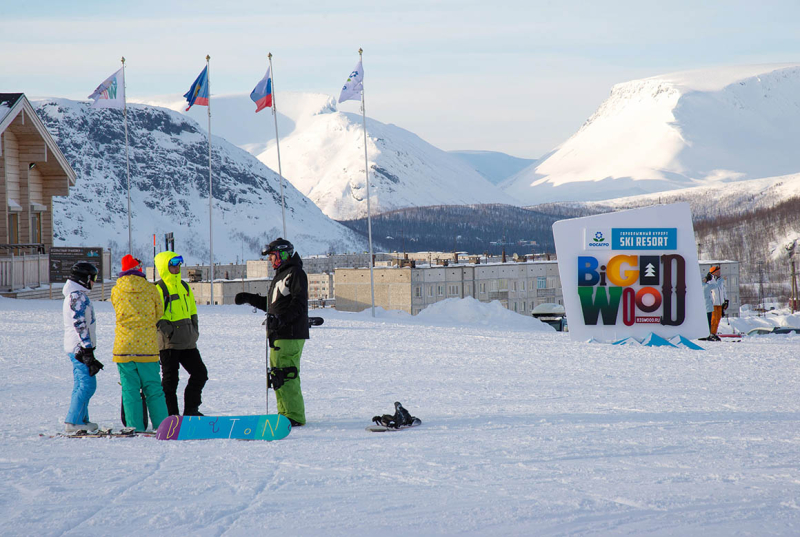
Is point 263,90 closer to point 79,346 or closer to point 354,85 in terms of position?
point 354,85

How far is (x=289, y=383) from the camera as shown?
769 centimetres

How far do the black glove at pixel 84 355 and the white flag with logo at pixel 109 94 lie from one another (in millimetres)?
23458

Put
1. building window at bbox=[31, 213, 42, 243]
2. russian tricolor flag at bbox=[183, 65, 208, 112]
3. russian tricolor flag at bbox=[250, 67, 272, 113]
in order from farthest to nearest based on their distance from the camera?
russian tricolor flag at bbox=[183, 65, 208, 112] → russian tricolor flag at bbox=[250, 67, 272, 113] → building window at bbox=[31, 213, 42, 243]

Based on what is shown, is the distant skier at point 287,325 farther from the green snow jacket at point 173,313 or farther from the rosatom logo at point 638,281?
the rosatom logo at point 638,281

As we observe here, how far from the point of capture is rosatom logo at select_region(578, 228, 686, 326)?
648 inches

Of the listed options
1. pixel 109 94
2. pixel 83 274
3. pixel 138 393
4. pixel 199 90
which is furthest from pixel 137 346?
Answer: pixel 109 94

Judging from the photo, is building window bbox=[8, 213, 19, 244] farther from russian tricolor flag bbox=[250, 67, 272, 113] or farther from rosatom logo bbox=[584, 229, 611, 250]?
rosatom logo bbox=[584, 229, 611, 250]

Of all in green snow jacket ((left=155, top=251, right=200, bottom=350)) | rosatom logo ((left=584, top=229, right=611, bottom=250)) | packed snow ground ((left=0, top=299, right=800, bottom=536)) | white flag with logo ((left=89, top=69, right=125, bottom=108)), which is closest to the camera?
packed snow ground ((left=0, top=299, right=800, bottom=536))

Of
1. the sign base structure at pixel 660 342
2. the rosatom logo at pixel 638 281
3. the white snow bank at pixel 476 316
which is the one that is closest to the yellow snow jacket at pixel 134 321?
the rosatom logo at pixel 638 281

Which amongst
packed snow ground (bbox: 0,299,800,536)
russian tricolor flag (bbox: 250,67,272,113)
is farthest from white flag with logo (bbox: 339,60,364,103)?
packed snow ground (bbox: 0,299,800,536)

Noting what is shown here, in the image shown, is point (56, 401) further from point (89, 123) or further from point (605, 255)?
point (89, 123)

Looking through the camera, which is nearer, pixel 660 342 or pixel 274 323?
pixel 274 323

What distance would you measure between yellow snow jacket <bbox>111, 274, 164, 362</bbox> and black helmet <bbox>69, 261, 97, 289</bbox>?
0.89ft

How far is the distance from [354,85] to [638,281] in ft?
45.5
